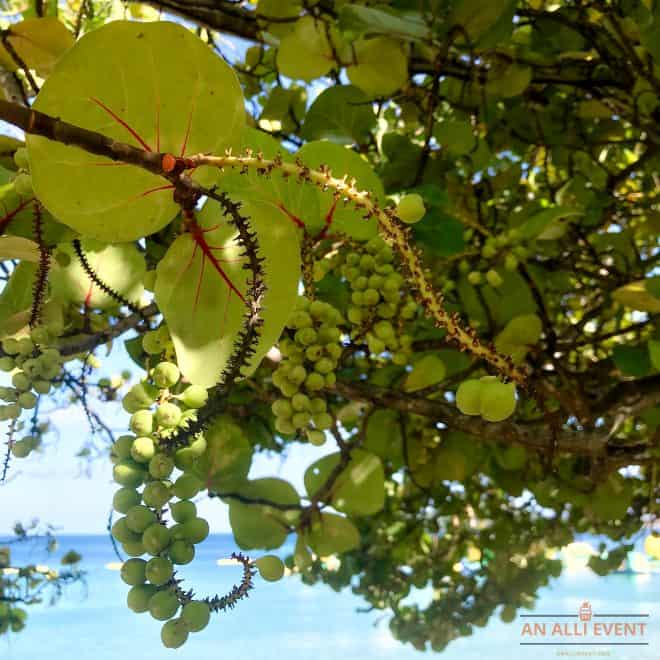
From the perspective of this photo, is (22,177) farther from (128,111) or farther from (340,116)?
(340,116)

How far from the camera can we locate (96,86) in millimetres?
325

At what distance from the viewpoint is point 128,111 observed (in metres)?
0.34

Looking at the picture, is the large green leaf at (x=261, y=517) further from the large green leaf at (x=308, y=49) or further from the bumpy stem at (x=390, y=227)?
the large green leaf at (x=308, y=49)

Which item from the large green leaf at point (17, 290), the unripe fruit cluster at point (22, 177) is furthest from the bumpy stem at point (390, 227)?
the large green leaf at point (17, 290)

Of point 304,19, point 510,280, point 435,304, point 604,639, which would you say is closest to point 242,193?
point 435,304

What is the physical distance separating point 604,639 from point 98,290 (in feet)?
2.80

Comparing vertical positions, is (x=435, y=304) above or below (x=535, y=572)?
below

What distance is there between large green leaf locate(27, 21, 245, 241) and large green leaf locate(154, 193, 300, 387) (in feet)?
0.15

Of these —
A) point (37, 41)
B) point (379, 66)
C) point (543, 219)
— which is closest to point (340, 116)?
point (379, 66)

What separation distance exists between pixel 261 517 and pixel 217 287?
0.30 meters

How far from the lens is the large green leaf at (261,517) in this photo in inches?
24.9

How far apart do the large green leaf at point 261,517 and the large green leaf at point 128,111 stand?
34 cm

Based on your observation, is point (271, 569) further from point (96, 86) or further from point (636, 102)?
point (636, 102)

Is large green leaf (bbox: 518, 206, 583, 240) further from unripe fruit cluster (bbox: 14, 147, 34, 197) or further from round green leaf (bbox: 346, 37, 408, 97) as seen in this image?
unripe fruit cluster (bbox: 14, 147, 34, 197)
